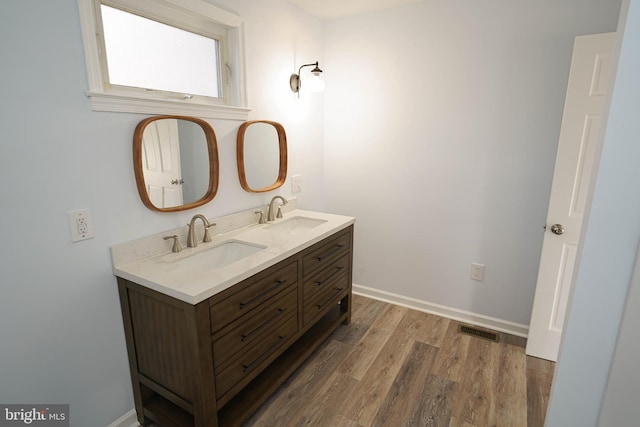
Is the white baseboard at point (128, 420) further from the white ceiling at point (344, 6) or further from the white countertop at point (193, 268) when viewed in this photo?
the white ceiling at point (344, 6)

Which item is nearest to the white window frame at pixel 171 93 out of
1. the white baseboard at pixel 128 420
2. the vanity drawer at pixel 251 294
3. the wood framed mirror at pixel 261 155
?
the wood framed mirror at pixel 261 155

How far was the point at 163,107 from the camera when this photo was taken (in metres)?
1.65

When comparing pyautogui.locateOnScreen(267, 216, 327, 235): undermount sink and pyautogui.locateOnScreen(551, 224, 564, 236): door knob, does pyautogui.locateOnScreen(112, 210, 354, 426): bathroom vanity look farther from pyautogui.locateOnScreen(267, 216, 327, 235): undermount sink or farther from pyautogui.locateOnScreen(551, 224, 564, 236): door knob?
pyautogui.locateOnScreen(551, 224, 564, 236): door knob

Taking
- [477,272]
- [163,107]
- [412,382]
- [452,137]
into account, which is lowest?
[412,382]

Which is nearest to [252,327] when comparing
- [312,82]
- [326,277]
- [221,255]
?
[221,255]

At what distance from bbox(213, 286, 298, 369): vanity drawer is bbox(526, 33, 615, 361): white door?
152cm

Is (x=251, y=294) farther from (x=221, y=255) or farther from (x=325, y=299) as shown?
(x=325, y=299)

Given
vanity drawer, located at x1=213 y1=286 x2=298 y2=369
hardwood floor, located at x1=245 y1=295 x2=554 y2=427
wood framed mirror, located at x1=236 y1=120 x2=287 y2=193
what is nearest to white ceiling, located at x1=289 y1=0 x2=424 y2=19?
wood framed mirror, located at x1=236 y1=120 x2=287 y2=193

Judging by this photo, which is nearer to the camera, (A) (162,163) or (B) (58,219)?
(B) (58,219)

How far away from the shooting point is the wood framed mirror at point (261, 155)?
2.14 m

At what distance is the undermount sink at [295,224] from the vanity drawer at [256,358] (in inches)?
26.8

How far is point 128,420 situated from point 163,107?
5.08 ft

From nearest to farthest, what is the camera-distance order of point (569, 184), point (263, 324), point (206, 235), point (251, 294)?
1. point (251, 294)
2. point (263, 324)
3. point (206, 235)
4. point (569, 184)

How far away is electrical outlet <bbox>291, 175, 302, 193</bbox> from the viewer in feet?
8.79
